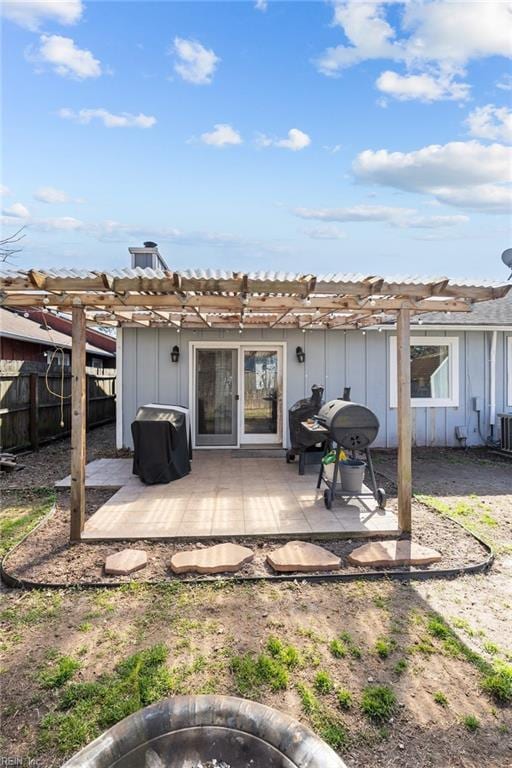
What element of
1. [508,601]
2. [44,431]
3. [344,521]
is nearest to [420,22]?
[344,521]

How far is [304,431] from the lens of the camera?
6.62 m

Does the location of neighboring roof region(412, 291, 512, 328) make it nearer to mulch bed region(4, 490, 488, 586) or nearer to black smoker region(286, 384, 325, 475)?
black smoker region(286, 384, 325, 475)

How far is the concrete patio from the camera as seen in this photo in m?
4.16

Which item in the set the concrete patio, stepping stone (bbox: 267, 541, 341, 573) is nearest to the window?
the concrete patio

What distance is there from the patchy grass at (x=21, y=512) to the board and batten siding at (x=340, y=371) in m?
2.64

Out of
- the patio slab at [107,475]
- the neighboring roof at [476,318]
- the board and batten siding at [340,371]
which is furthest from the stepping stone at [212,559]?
the neighboring roof at [476,318]

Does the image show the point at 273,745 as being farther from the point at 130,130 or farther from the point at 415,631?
the point at 130,130

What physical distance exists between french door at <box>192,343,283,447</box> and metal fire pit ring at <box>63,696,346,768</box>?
6614 millimetres

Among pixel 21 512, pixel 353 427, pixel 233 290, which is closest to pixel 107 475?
pixel 21 512

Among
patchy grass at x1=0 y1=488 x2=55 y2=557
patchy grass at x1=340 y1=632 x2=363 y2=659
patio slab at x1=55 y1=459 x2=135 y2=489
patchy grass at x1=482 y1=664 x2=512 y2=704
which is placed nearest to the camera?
patchy grass at x1=482 y1=664 x2=512 y2=704

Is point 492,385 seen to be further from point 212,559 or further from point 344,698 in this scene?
point 344,698

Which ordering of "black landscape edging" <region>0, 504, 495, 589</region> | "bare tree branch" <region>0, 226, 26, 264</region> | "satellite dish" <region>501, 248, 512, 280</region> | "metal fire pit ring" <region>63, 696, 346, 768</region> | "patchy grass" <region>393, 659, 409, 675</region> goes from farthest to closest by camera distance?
1. "satellite dish" <region>501, 248, 512, 280</region>
2. "bare tree branch" <region>0, 226, 26, 264</region>
3. "black landscape edging" <region>0, 504, 495, 589</region>
4. "patchy grass" <region>393, 659, 409, 675</region>
5. "metal fire pit ring" <region>63, 696, 346, 768</region>

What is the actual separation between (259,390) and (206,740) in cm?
687

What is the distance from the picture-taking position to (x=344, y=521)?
4426mm
